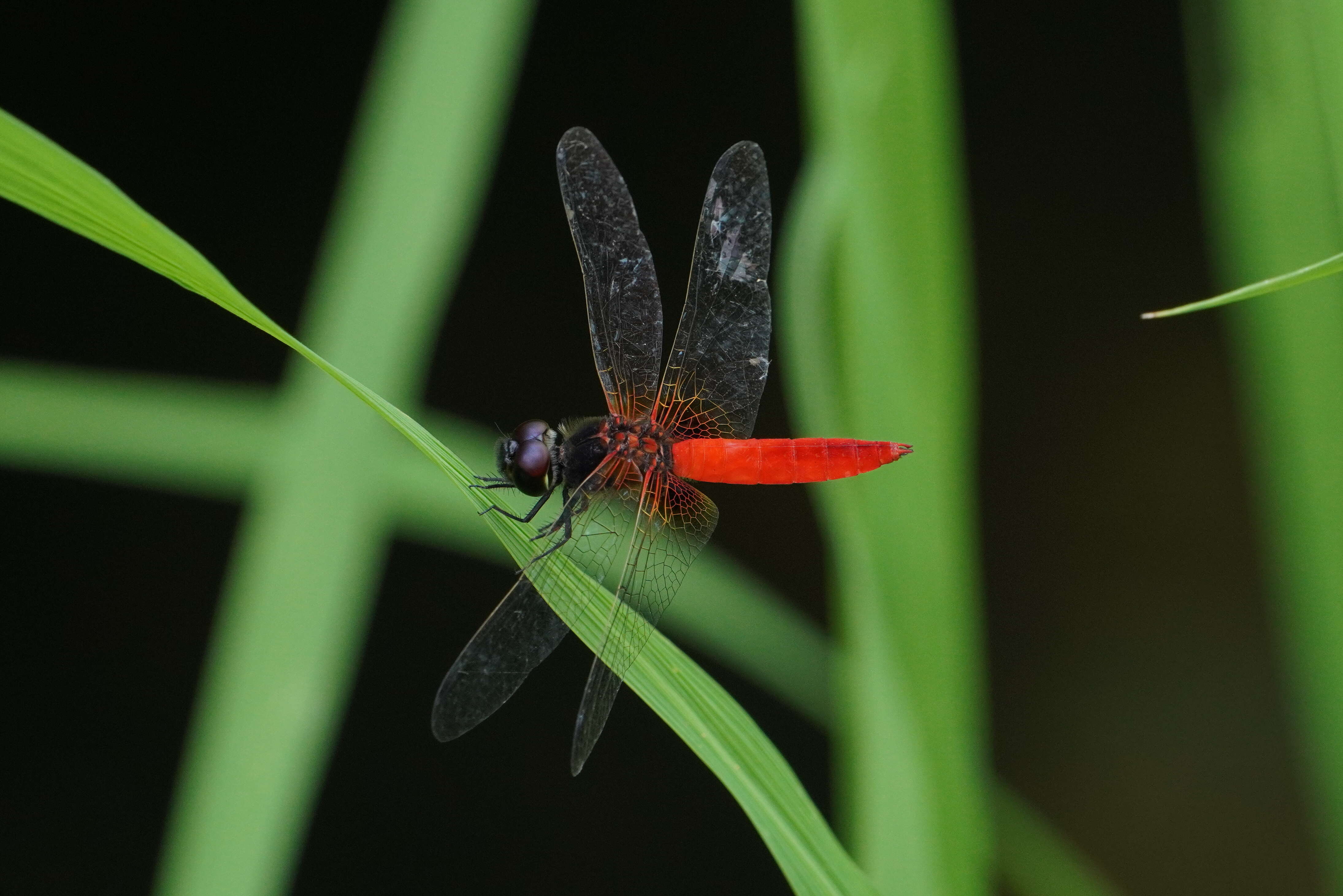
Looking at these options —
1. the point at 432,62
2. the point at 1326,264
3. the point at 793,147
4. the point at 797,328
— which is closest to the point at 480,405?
the point at 793,147

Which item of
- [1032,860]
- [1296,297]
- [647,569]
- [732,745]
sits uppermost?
[1296,297]

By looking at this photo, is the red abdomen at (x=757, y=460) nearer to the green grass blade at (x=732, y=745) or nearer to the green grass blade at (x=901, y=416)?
the green grass blade at (x=901, y=416)

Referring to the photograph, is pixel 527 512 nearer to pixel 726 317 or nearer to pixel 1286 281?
pixel 726 317

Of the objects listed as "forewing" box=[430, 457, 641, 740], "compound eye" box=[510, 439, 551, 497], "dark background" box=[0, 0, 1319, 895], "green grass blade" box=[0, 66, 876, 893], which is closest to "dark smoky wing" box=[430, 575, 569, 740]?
"forewing" box=[430, 457, 641, 740]

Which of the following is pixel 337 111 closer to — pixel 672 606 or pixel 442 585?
pixel 442 585

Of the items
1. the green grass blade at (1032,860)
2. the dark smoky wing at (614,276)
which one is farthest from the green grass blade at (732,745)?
the green grass blade at (1032,860)

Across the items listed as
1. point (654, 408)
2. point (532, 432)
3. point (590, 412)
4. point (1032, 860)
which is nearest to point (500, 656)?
point (532, 432)
